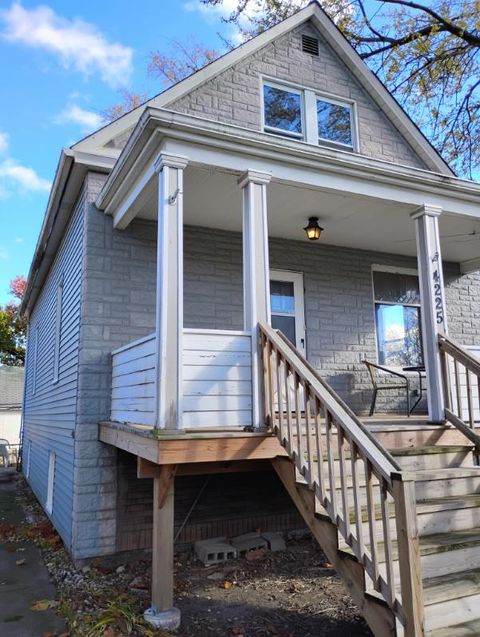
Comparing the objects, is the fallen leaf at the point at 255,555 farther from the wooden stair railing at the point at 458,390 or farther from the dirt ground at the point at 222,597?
the wooden stair railing at the point at 458,390

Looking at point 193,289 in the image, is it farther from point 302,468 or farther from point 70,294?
point 302,468

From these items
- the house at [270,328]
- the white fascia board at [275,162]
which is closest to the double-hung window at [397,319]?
the house at [270,328]

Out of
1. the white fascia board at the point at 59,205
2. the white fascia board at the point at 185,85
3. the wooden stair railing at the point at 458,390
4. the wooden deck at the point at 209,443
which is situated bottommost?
the wooden deck at the point at 209,443

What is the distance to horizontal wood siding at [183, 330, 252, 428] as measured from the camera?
4.07 metres

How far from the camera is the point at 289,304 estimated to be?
687 cm

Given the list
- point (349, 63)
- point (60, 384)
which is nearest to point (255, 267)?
point (60, 384)

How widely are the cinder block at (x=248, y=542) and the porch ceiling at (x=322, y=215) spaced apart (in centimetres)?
365

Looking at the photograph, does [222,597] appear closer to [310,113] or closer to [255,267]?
[255,267]

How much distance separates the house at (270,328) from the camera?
10.7 feet

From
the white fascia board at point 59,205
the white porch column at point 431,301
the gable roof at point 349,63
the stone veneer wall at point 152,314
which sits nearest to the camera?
the white porch column at point 431,301

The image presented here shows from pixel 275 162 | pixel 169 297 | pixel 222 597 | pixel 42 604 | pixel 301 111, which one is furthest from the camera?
pixel 301 111

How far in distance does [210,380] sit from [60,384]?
3.81 metres

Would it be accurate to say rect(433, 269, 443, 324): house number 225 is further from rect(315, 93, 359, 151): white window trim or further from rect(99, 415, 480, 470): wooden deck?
rect(315, 93, 359, 151): white window trim

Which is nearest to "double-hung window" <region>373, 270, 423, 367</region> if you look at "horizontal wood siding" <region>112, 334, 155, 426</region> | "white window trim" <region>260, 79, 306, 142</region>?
"white window trim" <region>260, 79, 306, 142</region>
